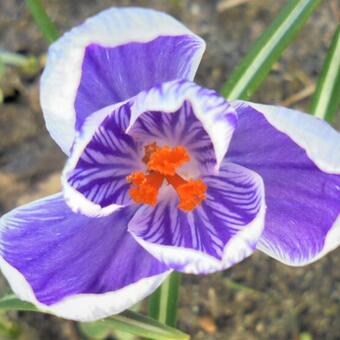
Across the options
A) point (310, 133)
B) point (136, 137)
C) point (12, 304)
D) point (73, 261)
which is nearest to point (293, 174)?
point (310, 133)

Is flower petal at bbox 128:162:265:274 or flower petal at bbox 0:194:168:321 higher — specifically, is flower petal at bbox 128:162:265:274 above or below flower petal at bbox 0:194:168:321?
above

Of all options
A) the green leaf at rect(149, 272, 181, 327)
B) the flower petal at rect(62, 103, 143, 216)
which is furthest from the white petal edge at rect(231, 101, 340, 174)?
the green leaf at rect(149, 272, 181, 327)

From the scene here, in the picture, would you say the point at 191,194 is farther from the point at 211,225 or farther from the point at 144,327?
the point at 144,327

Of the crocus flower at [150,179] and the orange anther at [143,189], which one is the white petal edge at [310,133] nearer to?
the crocus flower at [150,179]

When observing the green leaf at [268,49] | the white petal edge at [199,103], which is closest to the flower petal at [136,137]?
the white petal edge at [199,103]

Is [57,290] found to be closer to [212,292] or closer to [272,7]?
[212,292]

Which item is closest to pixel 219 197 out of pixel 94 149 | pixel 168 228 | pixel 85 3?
pixel 168 228

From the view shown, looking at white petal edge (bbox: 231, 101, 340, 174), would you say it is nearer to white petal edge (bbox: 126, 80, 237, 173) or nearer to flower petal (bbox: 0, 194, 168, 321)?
white petal edge (bbox: 126, 80, 237, 173)
